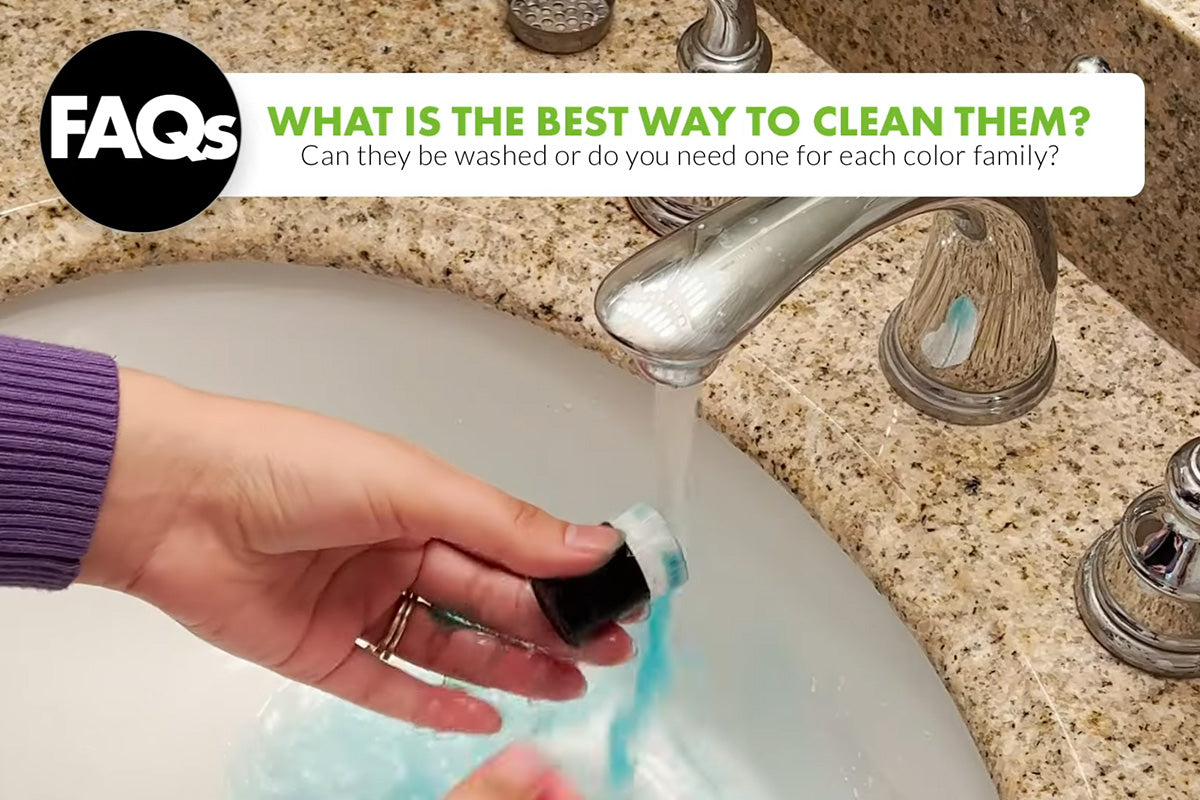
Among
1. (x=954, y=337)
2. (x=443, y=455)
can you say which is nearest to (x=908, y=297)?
(x=954, y=337)

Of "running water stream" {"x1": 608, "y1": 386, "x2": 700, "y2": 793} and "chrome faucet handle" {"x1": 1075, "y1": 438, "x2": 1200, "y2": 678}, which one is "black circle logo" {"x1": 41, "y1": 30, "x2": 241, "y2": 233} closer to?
"running water stream" {"x1": 608, "y1": 386, "x2": 700, "y2": 793}

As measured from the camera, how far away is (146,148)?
0.63m

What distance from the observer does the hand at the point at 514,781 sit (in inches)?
23.7

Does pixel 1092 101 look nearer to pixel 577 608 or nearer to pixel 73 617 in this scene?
pixel 577 608

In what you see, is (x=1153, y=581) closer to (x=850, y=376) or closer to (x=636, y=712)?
(x=850, y=376)

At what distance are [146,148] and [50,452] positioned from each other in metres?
0.18

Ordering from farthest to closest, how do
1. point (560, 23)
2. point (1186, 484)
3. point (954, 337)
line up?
point (560, 23)
point (954, 337)
point (1186, 484)

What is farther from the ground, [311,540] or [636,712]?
[311,540]

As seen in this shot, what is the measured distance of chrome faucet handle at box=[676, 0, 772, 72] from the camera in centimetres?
56

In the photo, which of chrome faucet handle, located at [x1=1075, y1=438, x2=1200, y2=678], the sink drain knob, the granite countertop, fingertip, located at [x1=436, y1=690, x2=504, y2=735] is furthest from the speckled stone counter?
fingertip, located at [x1=436, y1=690, x2=504, y2=735]

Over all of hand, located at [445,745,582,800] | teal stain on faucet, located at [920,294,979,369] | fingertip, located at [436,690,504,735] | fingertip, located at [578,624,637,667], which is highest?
teal stain on faucet, located at [920,294,979,369]

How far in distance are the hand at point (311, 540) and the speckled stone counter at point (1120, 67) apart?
25cm

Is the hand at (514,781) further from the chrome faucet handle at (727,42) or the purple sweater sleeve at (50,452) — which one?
the chrome faucet handle at (727,42)

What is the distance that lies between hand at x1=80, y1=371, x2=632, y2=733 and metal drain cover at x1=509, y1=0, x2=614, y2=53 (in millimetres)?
234
